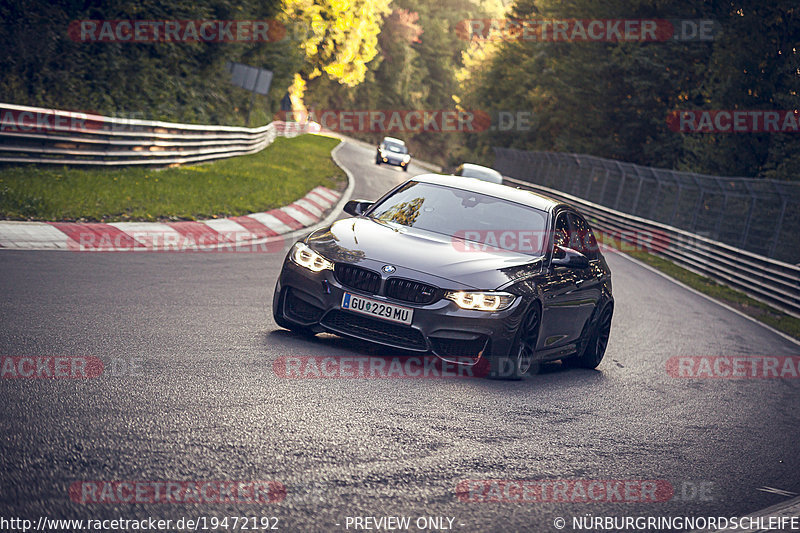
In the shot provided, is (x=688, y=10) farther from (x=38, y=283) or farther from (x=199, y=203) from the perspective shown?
(x=38, y=283)

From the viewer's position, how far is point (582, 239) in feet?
31.7

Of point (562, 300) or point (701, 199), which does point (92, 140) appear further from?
point (701, 199)

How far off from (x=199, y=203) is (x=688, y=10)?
104ft

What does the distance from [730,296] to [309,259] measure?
14.6 m

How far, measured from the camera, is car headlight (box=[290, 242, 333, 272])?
25.0 ft

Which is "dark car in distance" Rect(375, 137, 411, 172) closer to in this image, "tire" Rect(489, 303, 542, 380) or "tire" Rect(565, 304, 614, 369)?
"tire" Rect(565, 304, 614, 369)

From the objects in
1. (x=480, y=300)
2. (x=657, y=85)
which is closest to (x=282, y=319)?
(x=480, y=300)

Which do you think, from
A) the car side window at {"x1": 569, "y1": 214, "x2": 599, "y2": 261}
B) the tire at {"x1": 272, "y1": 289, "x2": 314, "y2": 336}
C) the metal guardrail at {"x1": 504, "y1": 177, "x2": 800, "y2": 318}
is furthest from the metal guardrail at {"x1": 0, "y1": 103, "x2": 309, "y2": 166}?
the metal guardrail at {"x1": 504, "y1": 177, "x2": 800, "y2": 318}

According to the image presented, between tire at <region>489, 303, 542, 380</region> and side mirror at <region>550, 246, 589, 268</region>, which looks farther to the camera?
side mirror at <region>550, 246, 589, 268</region>

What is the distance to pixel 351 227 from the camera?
8.30m

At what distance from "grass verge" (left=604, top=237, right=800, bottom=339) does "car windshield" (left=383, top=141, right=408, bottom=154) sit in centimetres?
2525

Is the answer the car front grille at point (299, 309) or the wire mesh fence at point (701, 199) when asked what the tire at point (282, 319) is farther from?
the wire mesh fence at point (701, 199)

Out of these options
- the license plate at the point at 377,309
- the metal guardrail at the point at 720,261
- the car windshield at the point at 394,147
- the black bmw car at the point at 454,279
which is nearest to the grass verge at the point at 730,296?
the metal guardrail at the point at 720,261

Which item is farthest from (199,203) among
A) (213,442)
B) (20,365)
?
(213,442)
